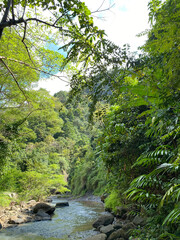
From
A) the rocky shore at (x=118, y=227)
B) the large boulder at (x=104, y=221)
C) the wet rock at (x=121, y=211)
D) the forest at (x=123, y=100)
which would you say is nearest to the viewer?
the forest at (x=123, y=100)

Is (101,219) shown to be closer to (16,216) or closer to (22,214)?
(16,216)

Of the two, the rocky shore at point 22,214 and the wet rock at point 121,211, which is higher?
the wet rock at point 121,211

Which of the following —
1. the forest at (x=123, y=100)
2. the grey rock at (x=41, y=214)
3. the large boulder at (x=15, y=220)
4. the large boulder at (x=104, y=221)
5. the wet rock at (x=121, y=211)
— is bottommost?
the grey rock at (x=41, y=214)

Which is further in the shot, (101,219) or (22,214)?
(22,214)

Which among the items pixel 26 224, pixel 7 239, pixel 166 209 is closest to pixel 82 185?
pixel 26 224

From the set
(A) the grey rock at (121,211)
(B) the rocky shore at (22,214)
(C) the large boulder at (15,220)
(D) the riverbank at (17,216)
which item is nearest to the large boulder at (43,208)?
(B) the rocky shore at (22,214)

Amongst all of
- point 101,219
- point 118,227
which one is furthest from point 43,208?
point 118,227

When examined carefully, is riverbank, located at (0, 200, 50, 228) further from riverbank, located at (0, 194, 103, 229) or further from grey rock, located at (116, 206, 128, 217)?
grey rock, located at (116, 206, 128, 217)

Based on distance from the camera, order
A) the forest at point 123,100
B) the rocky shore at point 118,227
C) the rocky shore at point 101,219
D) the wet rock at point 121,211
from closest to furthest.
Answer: the forest at point 123,100 < the rocky shore at point 118,227 < the rocky shore at point 101,219 < the wet rock at point 121,211

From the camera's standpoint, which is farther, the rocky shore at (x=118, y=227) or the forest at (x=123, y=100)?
the rocky shore at (x=118, y=227)

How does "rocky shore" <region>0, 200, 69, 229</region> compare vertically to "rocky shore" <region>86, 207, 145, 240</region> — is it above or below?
below

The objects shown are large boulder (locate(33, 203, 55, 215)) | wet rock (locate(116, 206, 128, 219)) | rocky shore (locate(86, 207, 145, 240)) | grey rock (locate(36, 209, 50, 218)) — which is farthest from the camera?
large boulder (locate(33, 203, 55, 215))

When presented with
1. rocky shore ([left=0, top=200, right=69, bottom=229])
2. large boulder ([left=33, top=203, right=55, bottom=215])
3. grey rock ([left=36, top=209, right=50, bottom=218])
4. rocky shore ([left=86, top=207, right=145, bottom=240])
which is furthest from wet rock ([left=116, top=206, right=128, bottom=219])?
large boulder ([left=33, top=203, right=55, bottom=215])

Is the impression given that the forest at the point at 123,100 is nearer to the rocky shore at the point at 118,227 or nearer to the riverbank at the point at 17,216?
the rocky shore at the point at 118,227
